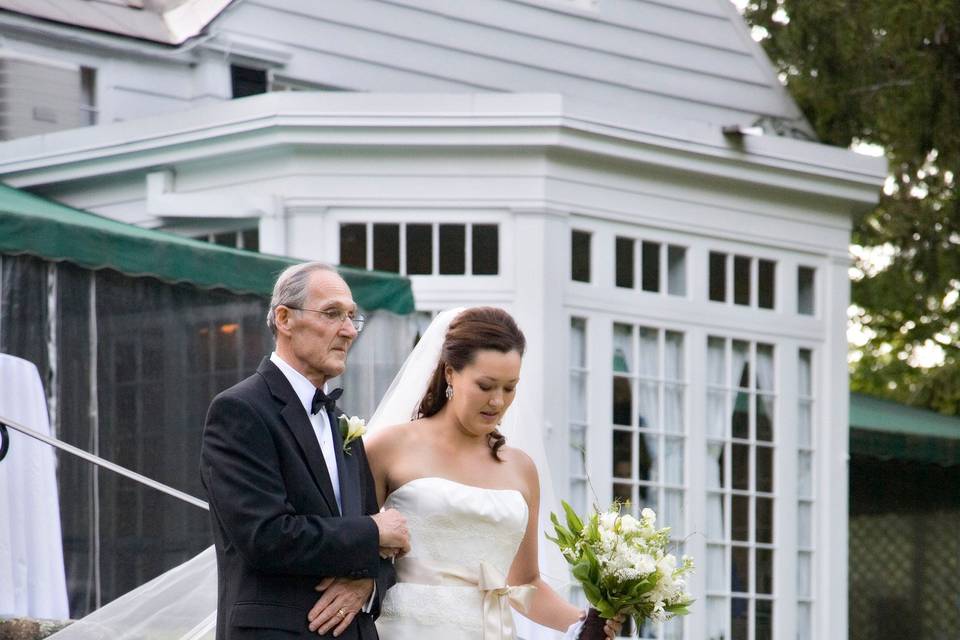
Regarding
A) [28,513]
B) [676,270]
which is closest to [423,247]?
[676,270]

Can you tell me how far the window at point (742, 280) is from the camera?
991cm

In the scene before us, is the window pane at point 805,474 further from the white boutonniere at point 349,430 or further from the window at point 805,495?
the white boutonniere at point 349,430

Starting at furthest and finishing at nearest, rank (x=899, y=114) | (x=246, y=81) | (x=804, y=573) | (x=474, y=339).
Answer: (x=899, y=114), (x=246, y=81), (x=804, y=573), (x=474, y=339)

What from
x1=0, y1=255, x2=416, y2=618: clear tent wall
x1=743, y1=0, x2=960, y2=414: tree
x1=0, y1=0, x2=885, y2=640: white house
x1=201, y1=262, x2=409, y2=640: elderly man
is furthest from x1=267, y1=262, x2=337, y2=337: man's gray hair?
x1=743, y1=0, x2=960, y2=414: tree

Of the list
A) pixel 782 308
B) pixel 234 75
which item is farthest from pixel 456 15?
pixel 782 308

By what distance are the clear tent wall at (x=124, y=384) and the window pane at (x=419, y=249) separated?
4.80ft

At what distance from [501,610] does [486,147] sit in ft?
15.7

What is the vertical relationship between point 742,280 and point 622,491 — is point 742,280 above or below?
above

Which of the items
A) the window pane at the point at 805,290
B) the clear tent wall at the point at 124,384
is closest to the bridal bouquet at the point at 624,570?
the clear tent wall at the point at 124,384

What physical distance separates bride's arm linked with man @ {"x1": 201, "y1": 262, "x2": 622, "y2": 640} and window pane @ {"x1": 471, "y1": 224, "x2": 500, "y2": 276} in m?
3.99

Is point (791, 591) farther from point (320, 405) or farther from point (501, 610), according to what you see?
point (320, 405)

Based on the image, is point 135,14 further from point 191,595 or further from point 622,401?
point 191,595

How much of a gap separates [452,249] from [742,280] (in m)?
1.95

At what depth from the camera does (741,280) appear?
10047mm
